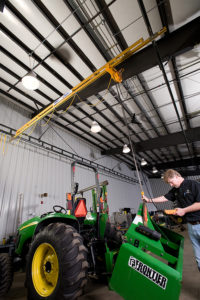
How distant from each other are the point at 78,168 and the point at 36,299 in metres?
7.46

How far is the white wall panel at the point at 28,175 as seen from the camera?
217 inches

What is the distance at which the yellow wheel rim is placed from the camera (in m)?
1.95

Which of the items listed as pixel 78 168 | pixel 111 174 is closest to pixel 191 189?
pixel 78 168

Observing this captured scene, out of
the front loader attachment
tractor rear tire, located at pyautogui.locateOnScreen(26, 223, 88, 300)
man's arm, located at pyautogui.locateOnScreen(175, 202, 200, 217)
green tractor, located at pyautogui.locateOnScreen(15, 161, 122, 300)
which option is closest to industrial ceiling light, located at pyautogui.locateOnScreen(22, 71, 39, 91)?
green tractor, located at pyautogui.locateOnScreen(15, 161, 122, 300)

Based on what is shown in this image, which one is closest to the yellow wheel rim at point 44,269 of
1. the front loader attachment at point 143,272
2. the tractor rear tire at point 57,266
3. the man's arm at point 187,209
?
the tractor rear tire at point 57,266

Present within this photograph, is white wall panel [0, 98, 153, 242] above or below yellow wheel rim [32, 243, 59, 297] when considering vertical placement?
above

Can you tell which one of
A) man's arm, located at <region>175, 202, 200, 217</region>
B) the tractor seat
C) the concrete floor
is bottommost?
the concrete floor

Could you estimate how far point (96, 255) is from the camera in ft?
8.13

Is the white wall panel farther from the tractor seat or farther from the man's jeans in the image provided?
the man's jeans

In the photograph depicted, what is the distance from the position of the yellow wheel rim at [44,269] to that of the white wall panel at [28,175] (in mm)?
3963

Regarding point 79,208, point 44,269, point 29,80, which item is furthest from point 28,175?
point 44,269

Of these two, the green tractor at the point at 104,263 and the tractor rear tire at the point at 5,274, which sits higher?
the green tractor at the point at 104,263

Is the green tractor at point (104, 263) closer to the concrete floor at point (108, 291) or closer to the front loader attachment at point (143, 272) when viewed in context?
the front loader attachment at point (143, 272)

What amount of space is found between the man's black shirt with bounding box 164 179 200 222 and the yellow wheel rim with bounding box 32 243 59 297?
1.88 m
